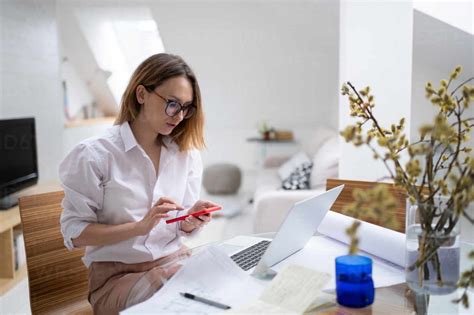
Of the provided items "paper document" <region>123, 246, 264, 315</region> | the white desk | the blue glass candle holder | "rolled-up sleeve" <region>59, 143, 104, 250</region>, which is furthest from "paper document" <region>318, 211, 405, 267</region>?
"rolled-up sleeve" <region>59, 143, 104, 250</region>

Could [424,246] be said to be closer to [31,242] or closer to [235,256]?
[235,256]

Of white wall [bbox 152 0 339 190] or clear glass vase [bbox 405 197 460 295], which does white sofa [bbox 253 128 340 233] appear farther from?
clear glass vase [bbox 405 197 460 295]

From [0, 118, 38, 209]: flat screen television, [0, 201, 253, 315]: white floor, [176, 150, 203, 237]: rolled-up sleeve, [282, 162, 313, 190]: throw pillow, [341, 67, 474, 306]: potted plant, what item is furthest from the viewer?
[282, 162, 313, 190]: throw pillow

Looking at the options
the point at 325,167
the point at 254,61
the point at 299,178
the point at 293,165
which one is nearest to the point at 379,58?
the point at 325,167

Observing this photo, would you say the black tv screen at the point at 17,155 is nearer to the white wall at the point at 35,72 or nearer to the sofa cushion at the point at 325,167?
the white wall at the point at 35,72

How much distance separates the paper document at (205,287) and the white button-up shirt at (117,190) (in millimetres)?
286

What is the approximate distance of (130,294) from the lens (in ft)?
3.69

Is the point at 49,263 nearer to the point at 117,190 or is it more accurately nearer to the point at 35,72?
the point at 117,190

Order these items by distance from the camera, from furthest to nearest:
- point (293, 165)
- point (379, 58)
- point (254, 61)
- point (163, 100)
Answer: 1. point (254, 61)
2. point (293, 165)
3. point (379, 58)
4. point (163, 100)

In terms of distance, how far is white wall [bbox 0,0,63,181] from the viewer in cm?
302

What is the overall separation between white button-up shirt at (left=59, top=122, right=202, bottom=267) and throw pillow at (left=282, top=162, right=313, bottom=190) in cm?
194

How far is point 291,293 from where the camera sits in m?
0.94

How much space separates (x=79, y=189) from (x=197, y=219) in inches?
13.4

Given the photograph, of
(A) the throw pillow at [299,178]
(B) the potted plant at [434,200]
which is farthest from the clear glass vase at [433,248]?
(A) the throw pillow at [299,178]
